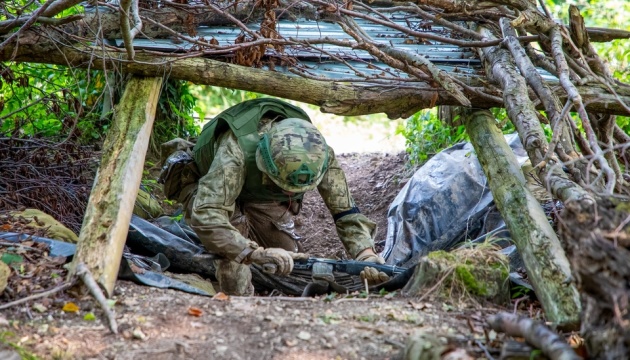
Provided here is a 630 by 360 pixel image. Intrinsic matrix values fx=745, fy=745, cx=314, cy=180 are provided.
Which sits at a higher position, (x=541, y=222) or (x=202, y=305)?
(x=541, y=222)

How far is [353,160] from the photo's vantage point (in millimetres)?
9781

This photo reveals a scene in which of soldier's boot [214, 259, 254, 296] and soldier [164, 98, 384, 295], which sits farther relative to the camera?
soldier's boot [214, 259, 254, 296]

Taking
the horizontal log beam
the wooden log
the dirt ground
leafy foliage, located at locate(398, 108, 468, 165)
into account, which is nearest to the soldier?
the horizontal log beam

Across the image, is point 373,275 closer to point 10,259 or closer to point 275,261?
point 275,261

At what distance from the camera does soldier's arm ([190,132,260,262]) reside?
5258 millimetres

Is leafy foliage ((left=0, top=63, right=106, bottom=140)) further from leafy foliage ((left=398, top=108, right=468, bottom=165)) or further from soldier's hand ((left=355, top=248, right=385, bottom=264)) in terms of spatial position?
leafy foliage ((left=398, top=108, right=468, bottom=165))

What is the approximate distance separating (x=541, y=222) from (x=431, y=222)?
2359 mm

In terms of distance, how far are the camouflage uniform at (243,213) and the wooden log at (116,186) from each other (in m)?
0.56

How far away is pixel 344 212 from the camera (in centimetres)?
582

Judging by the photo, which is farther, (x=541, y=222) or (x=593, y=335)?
(x=541, y=222)

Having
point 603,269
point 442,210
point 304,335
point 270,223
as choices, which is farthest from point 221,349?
point 442,210

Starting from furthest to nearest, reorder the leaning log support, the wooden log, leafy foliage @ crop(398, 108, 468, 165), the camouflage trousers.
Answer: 1. leafy foliage @ crop(398, 108, 468, 165)
2. the camouflage trousers
3. the wooden log
4. the leaning log support

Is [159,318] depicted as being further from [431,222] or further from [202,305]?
[431,222]

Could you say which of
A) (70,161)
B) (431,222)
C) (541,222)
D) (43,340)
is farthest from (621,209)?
(70,161)
